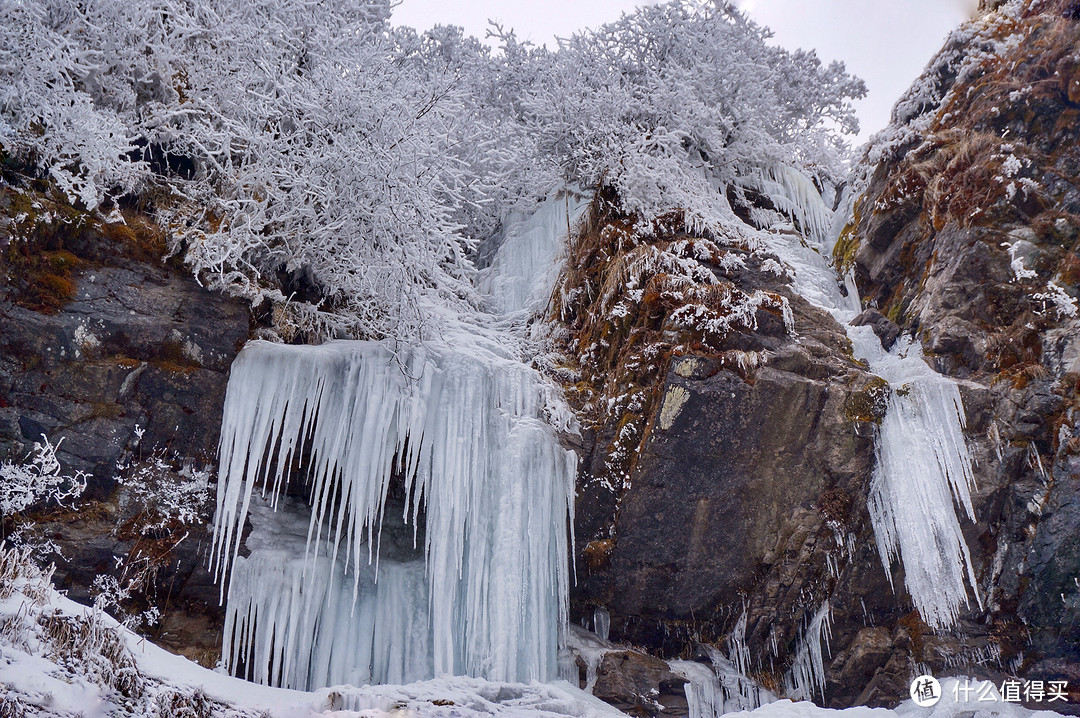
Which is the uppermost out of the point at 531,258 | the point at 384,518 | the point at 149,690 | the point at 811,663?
the point at 531,258

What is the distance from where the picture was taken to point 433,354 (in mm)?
7277

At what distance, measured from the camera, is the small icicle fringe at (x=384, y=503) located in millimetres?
6246

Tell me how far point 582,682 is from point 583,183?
7.05m

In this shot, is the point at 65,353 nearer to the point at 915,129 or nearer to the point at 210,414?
the point at 210,414

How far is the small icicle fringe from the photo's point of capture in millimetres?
6246

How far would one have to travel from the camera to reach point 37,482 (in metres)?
5.61

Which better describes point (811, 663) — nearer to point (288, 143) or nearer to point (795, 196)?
point (795, 196)

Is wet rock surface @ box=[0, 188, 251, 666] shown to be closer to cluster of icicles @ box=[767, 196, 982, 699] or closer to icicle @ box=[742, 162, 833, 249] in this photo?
cluster of icicles @ box=[767, 196, 982, 699]

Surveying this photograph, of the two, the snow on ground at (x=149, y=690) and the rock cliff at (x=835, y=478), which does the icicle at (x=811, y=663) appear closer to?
the rock cliff at (x=835, y=478)

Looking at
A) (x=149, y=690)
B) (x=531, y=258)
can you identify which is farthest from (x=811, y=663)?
(x=531, y=258)

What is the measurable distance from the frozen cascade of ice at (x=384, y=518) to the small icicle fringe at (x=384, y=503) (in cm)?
1

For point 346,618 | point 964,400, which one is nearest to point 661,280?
point 964,400

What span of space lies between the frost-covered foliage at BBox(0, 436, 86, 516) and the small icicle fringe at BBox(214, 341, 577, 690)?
1.16m

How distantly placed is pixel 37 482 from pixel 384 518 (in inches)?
122
